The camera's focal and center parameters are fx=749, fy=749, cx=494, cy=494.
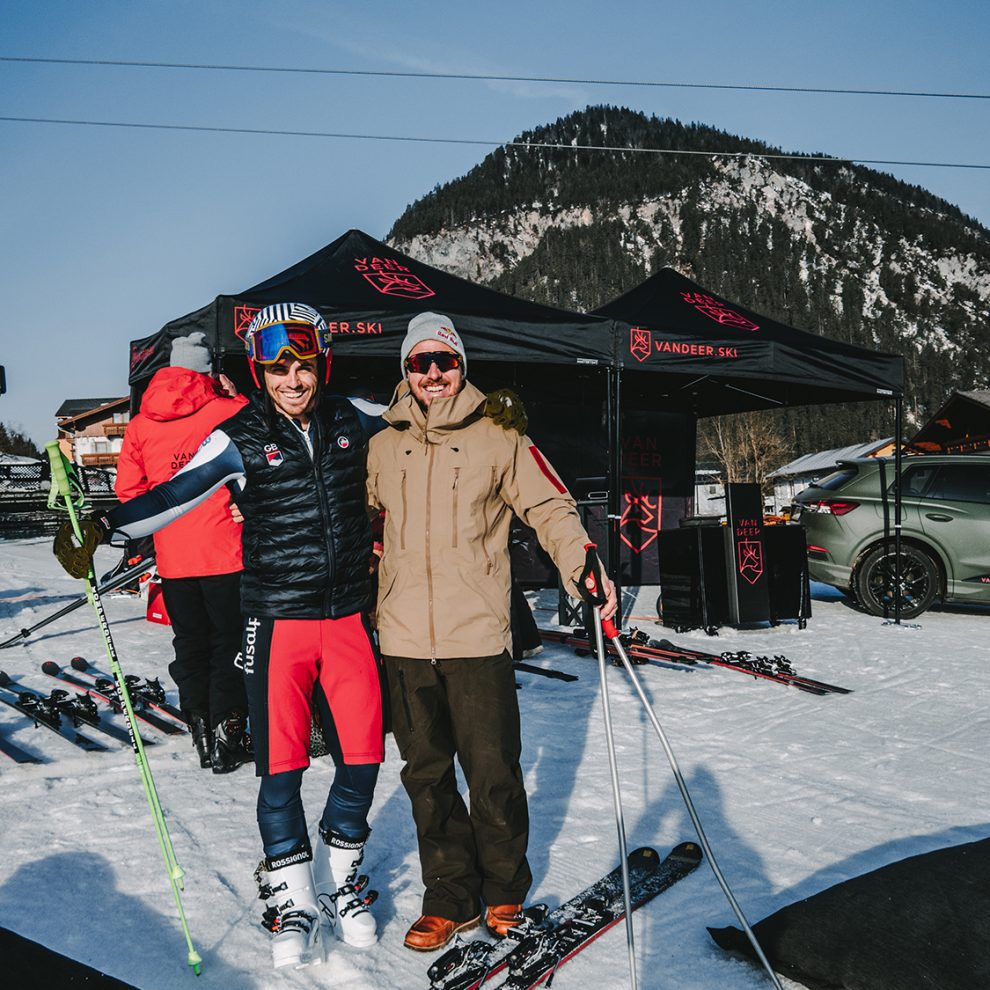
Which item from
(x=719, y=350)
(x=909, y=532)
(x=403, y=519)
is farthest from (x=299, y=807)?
(x=909, y=532)

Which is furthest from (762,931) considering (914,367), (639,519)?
(914,367)

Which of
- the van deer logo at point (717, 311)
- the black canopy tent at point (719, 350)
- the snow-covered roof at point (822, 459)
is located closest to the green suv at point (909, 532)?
the black canopy tent at point (719, 350)

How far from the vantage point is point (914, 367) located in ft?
307

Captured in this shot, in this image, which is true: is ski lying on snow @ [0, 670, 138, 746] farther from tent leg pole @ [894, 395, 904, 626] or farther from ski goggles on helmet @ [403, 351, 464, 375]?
tent leg pole @ [894, 395, 904, 626]

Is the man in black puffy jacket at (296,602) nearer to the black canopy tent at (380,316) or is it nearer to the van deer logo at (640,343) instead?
the black canopy tent at (380,316)

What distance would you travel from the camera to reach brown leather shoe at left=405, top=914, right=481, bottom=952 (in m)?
2.15

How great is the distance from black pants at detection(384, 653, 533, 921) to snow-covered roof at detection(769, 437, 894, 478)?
58.5 metres

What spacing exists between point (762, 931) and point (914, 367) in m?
106

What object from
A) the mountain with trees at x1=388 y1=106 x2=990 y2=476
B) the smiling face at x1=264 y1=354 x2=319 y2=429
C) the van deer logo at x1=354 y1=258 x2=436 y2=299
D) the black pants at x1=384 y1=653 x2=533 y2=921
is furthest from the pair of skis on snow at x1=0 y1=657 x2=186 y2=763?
the mountain with trees at x1=388 y1=106 x2=990 y2=476

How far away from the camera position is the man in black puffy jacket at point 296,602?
2102 millimetres

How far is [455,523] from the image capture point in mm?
2207

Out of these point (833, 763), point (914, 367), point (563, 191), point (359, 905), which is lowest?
point (833, 763)

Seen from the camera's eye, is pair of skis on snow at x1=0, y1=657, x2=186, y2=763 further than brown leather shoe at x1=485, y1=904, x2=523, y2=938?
Yes

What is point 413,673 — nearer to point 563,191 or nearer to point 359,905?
point 359,905
